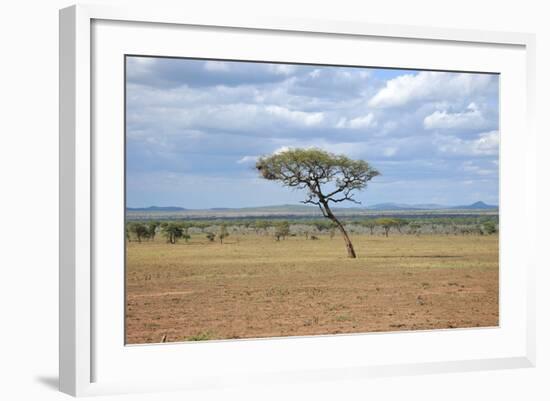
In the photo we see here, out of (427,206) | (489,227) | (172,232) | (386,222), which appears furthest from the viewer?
(427,206)

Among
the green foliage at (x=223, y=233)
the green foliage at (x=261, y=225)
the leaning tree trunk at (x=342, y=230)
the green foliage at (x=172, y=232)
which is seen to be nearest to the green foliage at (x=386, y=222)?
the leaning tree trunk at (x=342, y=230)

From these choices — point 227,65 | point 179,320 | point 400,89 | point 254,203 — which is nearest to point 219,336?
point 179,320

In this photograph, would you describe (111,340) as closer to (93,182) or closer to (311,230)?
(93,182)

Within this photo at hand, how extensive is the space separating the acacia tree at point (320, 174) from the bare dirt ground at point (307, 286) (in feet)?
1.24

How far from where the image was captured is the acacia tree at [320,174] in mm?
6938

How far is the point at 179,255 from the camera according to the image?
6.70 m

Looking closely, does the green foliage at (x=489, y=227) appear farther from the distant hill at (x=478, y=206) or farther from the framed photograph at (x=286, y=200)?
the distant hill at (x=478, y=206)

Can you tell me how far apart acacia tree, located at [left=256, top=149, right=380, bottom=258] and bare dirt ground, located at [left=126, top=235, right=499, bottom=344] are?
1.24ft

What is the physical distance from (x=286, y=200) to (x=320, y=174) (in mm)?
459

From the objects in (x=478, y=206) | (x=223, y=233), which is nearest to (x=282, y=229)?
(x=223, y=233)

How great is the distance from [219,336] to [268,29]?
96.7 inches

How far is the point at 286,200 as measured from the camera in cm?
691

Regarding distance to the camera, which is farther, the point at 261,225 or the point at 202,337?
the point at 261,225

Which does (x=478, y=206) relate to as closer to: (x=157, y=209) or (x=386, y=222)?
(x=386, y=222)
